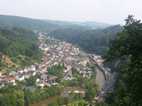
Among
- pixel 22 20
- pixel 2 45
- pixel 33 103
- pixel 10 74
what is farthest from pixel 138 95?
pixel 22 20

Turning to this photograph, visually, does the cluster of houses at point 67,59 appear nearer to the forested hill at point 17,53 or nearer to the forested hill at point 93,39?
the forested hill at point 17,53

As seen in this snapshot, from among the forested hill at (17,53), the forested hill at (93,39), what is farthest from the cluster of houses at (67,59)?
the forested hill at (93,39)

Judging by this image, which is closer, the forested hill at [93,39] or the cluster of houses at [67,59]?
the cluster of houses at [67,59]

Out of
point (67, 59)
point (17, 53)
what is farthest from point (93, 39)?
point (17, 53)

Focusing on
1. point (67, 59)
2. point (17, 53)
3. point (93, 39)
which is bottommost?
point (67, 59)

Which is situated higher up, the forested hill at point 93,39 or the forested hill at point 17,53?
Answer: the forested hill at point 93,39

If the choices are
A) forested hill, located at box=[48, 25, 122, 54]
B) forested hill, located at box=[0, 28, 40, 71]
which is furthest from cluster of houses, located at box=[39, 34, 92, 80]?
forested hill, located at box=[48, 25, 122, 54]

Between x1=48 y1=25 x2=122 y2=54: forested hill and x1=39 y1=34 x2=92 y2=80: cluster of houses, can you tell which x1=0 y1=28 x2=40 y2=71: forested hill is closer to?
x1=39 y1=34 x2=92 y2=80: cluster of houses

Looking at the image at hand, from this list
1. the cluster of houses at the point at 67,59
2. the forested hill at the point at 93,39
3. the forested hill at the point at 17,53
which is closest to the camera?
the cluster of houses at the point at 67,59

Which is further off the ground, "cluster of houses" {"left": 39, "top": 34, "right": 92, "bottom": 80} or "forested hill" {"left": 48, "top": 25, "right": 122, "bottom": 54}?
"forested hill" {"left": 48, "top": 25, "right": 122, "bottom": 54}

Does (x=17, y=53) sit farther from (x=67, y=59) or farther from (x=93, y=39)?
(x=93, y=39)

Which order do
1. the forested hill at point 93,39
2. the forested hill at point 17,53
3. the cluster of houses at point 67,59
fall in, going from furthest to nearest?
1. the forested hill at point 93,39
2. the forested hill at point 17,53
3. the cluster of houses at point 67,59
